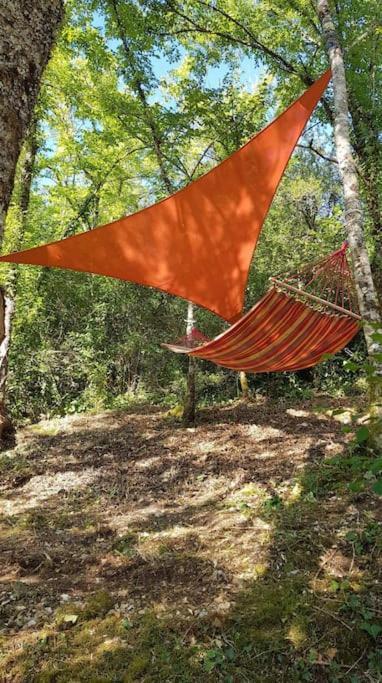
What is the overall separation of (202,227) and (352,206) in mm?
967

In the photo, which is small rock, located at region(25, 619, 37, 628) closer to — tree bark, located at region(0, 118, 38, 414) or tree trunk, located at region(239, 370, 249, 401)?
tree bark, located at region(0, 118, 38, 414)

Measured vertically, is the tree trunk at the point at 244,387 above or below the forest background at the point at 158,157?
below

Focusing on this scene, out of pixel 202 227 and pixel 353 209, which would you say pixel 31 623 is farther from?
pixel 353 209

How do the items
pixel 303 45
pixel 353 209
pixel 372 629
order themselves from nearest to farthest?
pixel 372 629 → pixel 353 209 → pixel 303 45

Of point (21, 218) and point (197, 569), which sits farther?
point (21, 218)

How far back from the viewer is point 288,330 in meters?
2.85

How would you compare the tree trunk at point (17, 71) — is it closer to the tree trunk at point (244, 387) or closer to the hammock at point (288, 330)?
the hammock at point (288, 330)

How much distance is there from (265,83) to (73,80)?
8.35 feet

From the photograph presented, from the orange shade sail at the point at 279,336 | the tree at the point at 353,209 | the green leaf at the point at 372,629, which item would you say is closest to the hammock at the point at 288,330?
the orange shade sail at the point at 279,336

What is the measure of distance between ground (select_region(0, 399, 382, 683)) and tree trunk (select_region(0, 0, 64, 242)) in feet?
3.53

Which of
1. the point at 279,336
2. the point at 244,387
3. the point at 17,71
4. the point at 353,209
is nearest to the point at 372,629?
the point at 279,336

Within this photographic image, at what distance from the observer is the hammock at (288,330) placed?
2633 mm

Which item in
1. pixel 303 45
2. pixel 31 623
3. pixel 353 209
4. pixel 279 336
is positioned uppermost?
pixel 303 45

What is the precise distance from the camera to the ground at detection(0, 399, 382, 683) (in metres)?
1.47
